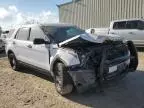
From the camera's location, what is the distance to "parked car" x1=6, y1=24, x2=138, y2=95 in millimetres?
5586

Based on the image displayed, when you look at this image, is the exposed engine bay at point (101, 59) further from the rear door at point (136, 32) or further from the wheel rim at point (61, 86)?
the rear door at point (136, 32)

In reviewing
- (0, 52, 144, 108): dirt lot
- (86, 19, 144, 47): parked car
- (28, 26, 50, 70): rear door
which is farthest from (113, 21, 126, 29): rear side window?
(28, 26, 50, 70): rear door

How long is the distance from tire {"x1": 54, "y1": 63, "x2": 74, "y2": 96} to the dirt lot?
0.55 ft

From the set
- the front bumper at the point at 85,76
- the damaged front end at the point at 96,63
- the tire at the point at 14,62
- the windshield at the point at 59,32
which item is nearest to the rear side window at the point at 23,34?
the tire at the point at 14,62

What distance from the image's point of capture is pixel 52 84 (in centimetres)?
731

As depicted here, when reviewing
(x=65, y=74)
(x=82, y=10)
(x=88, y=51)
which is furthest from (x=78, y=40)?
(x=82, y=10)

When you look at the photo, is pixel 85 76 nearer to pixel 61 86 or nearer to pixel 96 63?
pixel 96 63

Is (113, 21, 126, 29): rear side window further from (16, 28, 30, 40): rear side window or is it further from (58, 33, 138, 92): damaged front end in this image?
(58, 33, 138, 92): damaged front end

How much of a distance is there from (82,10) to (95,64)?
19.4 metres

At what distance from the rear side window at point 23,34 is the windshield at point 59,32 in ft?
3.27

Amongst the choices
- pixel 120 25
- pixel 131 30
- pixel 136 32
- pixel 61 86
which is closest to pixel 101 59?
pixel 61 86

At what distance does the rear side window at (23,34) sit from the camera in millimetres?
8227

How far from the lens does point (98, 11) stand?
22.8 metres

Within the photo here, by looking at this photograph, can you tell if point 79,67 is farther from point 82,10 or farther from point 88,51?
point 82,10
